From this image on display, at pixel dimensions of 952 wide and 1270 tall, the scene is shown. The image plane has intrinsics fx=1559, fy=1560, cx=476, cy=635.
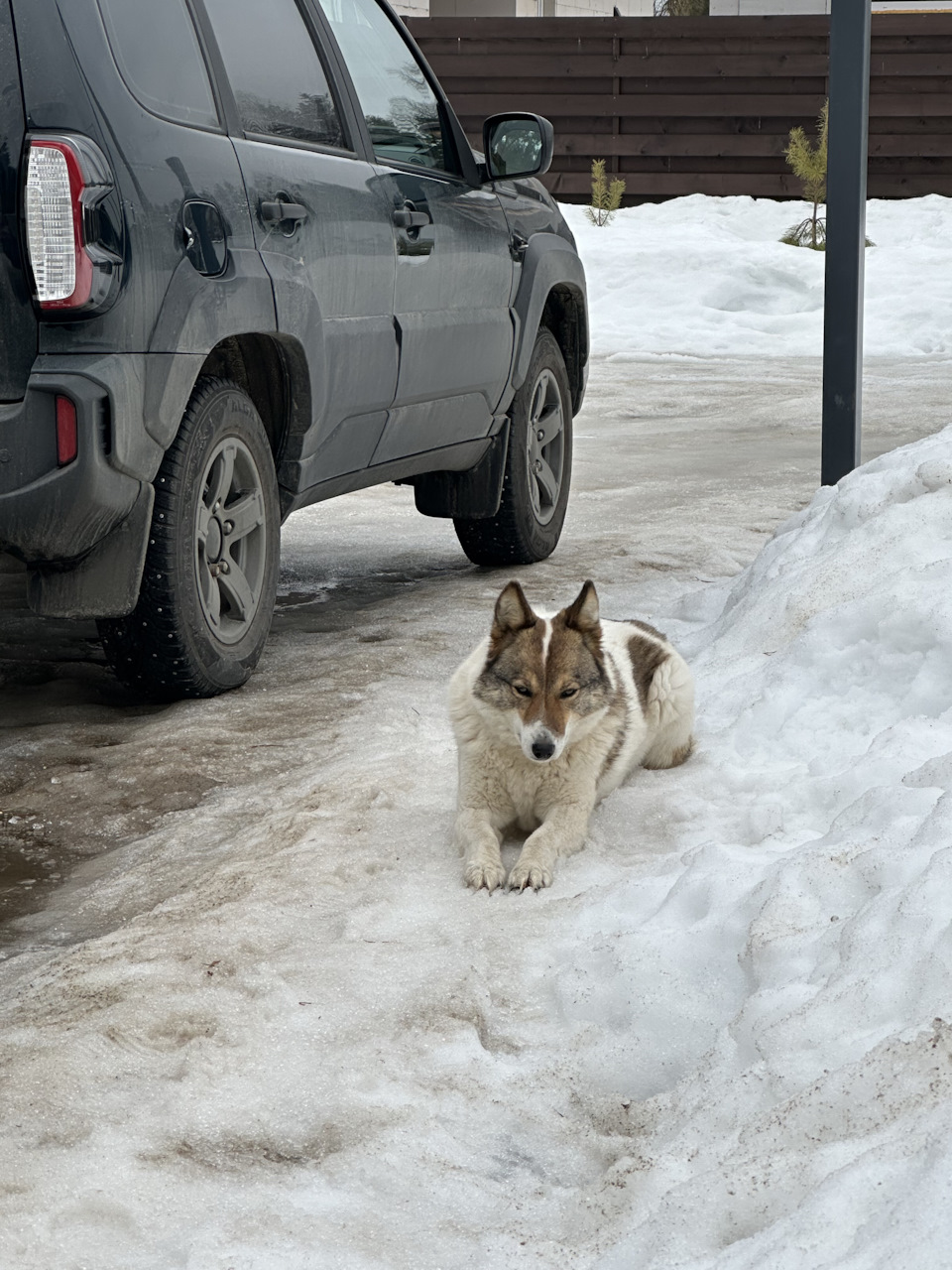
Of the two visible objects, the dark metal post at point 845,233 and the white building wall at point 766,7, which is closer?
the dark metal post at point 845,233

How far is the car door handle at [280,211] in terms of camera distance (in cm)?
464

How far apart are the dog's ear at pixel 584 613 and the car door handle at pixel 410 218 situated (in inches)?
→ 78.5

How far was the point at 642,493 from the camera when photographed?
9.05 m

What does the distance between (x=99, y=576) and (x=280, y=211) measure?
4.12 ft

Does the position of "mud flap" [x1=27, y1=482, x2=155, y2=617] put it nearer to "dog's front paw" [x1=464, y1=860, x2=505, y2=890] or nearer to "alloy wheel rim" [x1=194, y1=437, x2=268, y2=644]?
"alloy wheel rim" [x1=194, y1=437, x2=268, y2=644]

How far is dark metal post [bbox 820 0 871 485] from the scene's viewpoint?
635 cm

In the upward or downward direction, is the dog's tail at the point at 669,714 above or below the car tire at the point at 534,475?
below

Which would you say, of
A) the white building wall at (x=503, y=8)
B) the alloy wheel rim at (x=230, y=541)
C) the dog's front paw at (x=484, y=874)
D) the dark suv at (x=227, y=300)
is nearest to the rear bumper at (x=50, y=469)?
the dark suv at (x=227, y=300)

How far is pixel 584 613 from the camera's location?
158 inches

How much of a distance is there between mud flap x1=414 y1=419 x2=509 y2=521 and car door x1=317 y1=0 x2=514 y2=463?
0.20m

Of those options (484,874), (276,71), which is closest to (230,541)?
(276,71)

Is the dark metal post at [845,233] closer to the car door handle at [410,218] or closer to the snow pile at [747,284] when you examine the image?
the car door handle at [410,218]

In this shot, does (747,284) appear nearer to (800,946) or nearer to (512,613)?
(512,613)

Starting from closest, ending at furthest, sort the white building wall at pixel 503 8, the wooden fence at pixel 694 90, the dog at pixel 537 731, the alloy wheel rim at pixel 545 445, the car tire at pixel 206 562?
the dog at pixel 537 731
the car tire at pixel 206 562
the alloy wheel rim at pixel 545 445
the wooden fence at pixel 694 90
the white building wall at pixel 503 8
